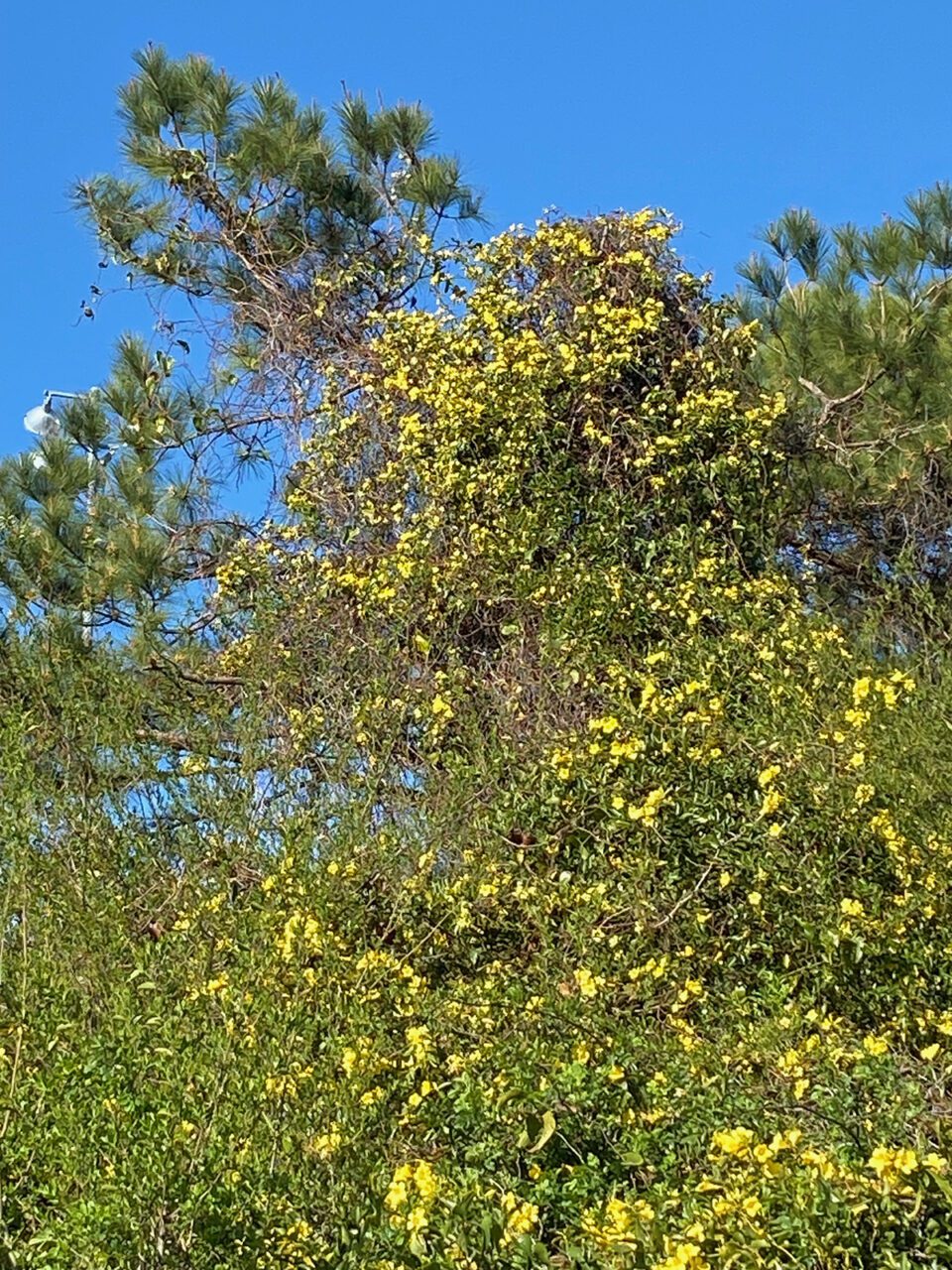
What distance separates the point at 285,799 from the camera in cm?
422

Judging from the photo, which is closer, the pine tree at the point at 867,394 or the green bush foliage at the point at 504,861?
the green bush foliage at the point at 504,861

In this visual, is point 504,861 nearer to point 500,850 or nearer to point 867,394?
point 500,850

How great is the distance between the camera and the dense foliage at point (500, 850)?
2301 mm

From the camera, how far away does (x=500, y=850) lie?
13.6ft

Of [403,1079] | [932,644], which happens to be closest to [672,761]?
[932,644]

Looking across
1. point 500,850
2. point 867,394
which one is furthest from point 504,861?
point 867,394

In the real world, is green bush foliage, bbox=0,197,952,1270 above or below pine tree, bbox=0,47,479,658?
below

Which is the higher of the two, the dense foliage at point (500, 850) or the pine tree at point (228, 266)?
the pine tree at point (228, 266)

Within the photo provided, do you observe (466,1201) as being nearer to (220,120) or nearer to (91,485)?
(91,485)

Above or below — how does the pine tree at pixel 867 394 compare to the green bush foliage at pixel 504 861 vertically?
above

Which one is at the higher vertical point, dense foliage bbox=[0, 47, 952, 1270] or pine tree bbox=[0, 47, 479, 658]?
pine tree bbox=[0, 47, 479, 658]

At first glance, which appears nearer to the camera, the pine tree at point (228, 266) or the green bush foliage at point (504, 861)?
the green bush foliage at point (504, 861)

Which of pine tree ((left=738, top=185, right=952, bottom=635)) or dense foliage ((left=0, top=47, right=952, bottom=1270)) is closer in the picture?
dense foliage ((left=0, top=47, right=952, bottom=1270))

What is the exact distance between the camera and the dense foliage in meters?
2.30
